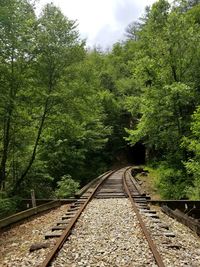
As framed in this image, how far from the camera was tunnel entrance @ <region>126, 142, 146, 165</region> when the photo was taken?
5088 cm

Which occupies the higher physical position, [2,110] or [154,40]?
[154,40]

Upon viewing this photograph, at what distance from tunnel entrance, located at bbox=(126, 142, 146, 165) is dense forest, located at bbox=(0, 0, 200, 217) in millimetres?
24992

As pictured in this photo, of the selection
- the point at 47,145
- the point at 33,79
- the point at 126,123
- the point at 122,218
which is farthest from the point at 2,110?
the point at 126,123

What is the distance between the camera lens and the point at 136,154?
53.0 m

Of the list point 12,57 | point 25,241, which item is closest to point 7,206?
point 25,241

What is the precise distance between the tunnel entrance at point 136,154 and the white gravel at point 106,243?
136ft

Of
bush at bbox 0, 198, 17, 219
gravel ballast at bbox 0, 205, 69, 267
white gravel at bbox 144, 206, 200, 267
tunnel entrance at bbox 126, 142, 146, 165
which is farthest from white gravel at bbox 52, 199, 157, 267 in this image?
tunnel entrance at bbox 126, 142, 146, 165

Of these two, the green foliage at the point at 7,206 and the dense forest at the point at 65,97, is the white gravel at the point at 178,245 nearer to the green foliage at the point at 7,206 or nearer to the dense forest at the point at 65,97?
the green foliage at the point at 7,206

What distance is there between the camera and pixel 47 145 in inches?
801

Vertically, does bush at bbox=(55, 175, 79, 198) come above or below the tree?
below

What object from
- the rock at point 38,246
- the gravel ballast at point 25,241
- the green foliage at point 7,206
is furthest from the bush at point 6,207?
the rock at point 38,246

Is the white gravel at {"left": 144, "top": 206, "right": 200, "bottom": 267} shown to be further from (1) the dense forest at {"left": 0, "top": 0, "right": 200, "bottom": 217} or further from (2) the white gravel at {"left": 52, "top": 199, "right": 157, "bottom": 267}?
(1) the dense forest at {"left": 0, "top": 0, "right": 200, "bottom": 217}

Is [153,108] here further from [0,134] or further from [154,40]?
[0,134]

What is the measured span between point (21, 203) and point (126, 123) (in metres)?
35.8
